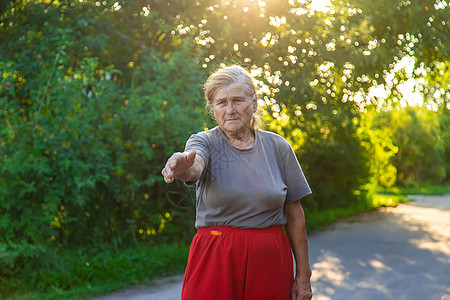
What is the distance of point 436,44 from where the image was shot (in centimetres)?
1048

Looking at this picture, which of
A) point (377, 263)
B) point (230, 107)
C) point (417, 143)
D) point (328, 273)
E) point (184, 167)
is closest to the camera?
point (184, 167)

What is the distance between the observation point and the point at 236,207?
2.53 meters

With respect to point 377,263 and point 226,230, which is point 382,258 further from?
point 226,230

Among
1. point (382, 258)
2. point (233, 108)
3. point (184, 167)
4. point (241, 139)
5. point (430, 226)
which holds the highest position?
point (233, 108)

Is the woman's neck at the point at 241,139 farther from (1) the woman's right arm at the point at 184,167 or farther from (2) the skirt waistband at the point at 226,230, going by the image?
(2) the skirt waistband at the point at 226,230

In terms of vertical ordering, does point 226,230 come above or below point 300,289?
above

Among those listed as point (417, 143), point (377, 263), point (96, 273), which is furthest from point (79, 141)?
point (417, 143)

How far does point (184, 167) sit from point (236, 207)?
358mm

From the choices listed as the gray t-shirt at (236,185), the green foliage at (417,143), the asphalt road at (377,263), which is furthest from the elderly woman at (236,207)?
the green foliage at (417,143)

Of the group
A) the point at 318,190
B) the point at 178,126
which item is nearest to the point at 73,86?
the point at 178,126

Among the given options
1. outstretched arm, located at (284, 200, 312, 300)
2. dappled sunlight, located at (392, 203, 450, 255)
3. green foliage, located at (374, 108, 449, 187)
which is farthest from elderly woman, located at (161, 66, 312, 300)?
green foliage, located at (374, 108, 449, 187)

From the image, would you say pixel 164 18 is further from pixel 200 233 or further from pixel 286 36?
pixel 200 233

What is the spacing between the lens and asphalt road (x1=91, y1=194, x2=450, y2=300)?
672 cm

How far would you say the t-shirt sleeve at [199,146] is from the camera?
8.16 ft
